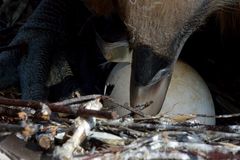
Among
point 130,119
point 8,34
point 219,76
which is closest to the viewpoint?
point 130,119

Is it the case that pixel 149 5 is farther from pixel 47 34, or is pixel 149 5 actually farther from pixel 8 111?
pixel 47 34

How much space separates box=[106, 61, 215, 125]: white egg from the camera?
2.29 m

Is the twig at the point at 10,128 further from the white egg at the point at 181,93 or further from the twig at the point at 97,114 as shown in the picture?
the white egg at the point at 181,93

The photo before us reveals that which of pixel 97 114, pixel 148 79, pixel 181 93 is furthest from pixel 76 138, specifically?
pixel 181 93

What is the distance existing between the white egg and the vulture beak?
11cm

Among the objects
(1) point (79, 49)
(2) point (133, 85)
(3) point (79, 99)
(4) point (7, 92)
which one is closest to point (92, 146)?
(3) point (79, 99)

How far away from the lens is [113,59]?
2652mm

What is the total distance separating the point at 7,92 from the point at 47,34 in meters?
0.43

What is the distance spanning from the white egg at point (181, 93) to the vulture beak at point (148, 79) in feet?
0.35

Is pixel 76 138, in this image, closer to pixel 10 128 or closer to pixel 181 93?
pixel 10 128

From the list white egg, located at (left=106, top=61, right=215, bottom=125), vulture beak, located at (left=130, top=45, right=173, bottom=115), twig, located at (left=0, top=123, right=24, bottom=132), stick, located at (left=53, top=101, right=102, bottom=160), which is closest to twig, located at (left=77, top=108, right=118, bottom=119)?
stick, located at (left=53, top=101, right=102, bottom=160)

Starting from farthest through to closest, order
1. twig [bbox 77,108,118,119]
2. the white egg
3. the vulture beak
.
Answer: the white egg
the vulture beak
twig [bbox 77,108,118,119]

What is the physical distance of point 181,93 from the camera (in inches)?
91.6

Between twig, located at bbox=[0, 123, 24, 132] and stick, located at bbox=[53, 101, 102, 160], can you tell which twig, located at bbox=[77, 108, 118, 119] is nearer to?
stick, located at bbox=[53, 101, 102, 160]
